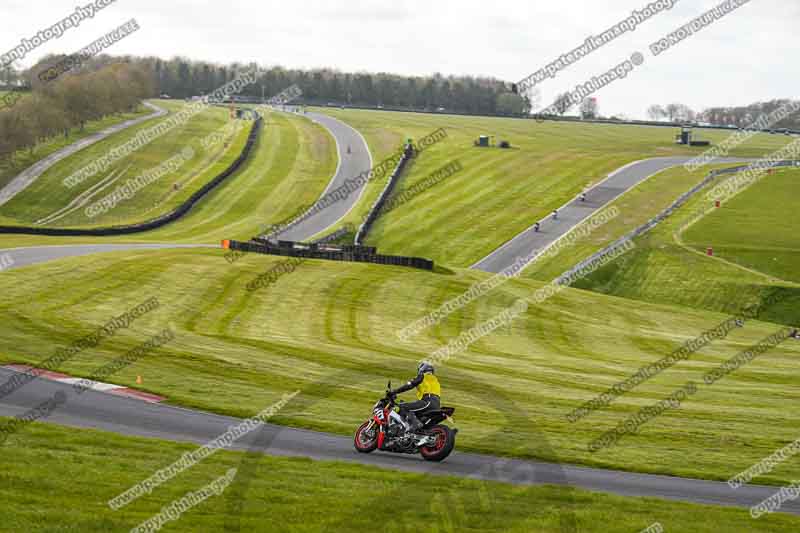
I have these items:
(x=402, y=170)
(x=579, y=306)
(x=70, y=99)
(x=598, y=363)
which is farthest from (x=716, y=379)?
(x=70, y=99)

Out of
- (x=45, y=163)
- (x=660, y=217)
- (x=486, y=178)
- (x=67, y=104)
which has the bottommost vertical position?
(x=660, y=217)

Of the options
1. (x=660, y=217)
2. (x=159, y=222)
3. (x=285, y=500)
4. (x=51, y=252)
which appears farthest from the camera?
(x=159, y=222)

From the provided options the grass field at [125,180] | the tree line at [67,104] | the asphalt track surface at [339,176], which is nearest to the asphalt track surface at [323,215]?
the asphalt track surface at [339,176]

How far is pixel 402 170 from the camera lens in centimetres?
11444

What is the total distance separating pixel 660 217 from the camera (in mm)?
85500

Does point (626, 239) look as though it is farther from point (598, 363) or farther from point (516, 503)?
point (516, 503)

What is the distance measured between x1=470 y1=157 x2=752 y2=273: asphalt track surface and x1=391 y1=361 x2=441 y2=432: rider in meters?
53.4

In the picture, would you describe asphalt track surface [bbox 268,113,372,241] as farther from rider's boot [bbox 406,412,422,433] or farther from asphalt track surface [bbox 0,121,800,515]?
rider's boot [bbox 406,412,422,433]

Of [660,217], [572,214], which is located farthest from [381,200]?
[660,217]

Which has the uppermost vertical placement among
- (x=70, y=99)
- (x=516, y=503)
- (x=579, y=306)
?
(x=70, y=99)

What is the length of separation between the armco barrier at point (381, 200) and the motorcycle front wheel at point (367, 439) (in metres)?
62.3

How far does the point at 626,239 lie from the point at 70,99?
92.8 metres

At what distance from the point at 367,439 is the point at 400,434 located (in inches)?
30.3

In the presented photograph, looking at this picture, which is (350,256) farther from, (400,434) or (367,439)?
(400,434)
